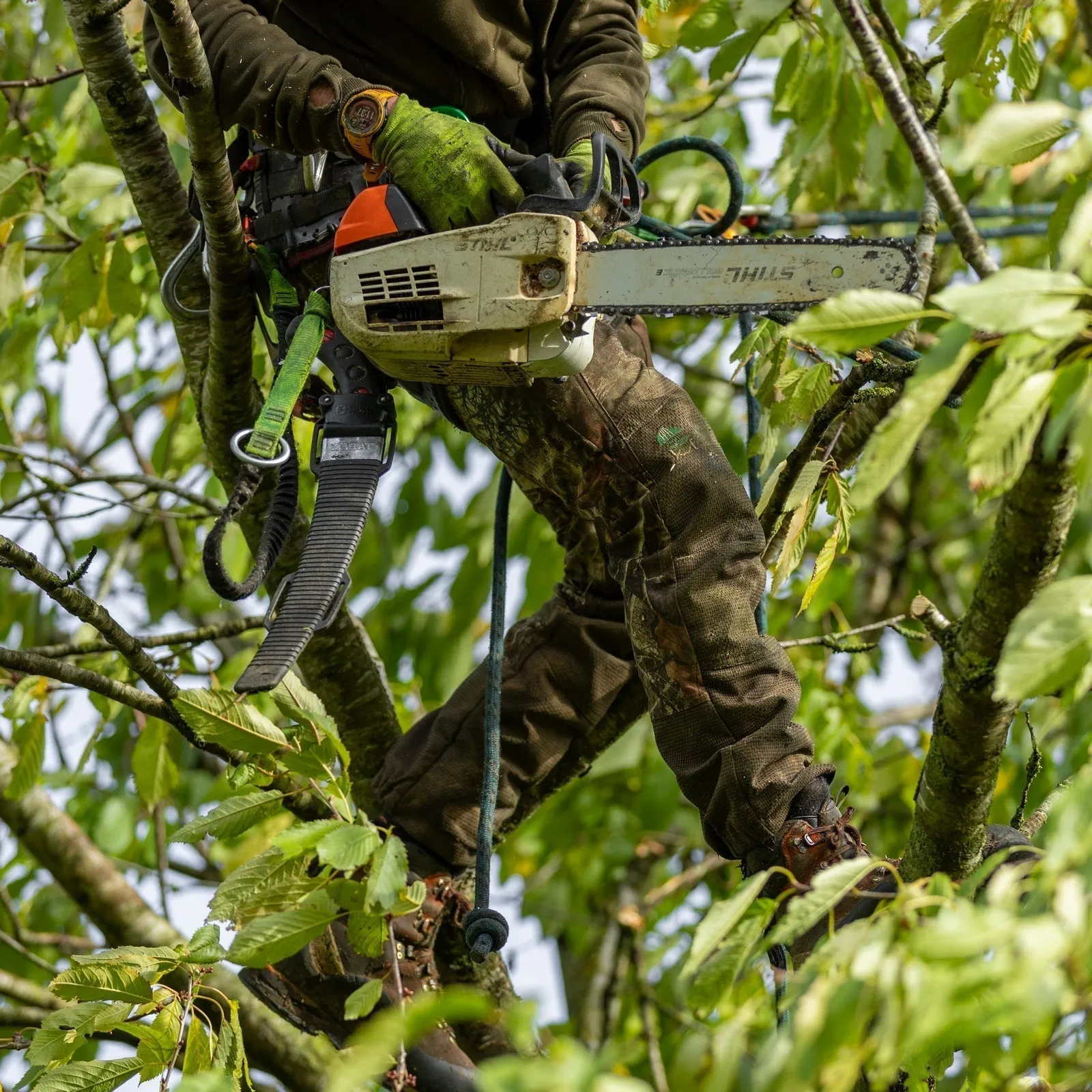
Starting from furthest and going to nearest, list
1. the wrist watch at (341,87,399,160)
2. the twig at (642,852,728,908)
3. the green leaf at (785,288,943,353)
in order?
the twig at (642,852,728,908), the wrist watch at (341,87,399,160), the green leaf at (785,288,943,353)

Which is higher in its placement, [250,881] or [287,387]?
[287,387]

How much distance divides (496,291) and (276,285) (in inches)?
20.9

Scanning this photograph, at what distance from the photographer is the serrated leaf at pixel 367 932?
1.77 m

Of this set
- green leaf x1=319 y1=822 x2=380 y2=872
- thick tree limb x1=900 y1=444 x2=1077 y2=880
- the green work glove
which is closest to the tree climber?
the green work glove

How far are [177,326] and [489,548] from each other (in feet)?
5.94

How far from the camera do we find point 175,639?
2.65 metres

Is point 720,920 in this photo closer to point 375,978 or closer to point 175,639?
point 375,978

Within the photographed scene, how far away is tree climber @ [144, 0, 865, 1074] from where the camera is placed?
2.00m

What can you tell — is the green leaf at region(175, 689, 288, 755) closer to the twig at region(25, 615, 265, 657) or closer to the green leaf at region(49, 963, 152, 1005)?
the green leaf at region(49, 963, 152, 1005)

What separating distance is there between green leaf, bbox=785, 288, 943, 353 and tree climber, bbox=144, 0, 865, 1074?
86 centimetres

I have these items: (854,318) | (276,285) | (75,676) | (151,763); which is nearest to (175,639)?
(151,763)

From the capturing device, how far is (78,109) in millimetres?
4121

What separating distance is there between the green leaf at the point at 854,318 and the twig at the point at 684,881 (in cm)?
342

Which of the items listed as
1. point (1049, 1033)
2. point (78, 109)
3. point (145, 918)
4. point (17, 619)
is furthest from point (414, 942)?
point (17, 619)
